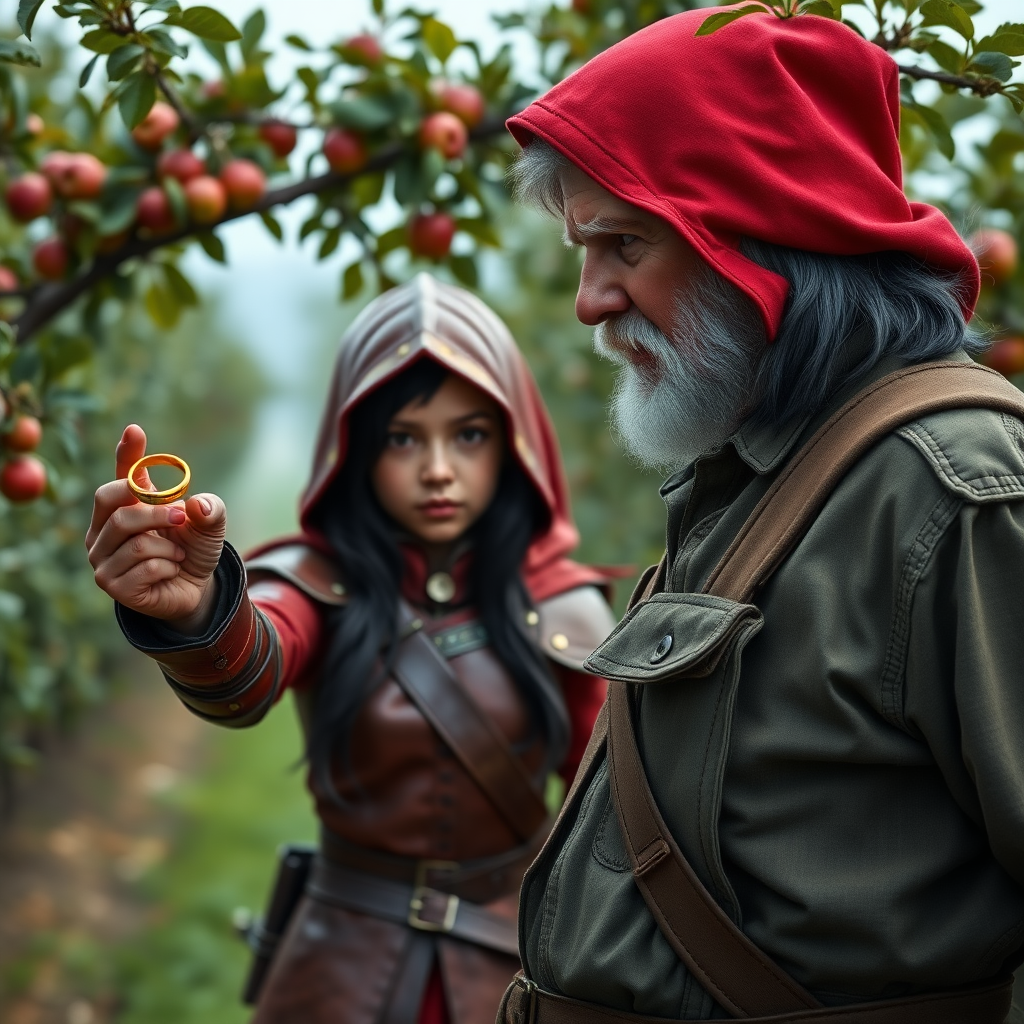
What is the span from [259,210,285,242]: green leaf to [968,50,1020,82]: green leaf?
161 cm

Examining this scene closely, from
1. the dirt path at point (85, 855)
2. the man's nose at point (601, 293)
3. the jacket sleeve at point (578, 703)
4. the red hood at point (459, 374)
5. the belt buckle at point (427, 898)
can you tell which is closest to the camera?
the man's nose at point (601, 293)

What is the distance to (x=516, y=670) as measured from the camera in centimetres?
261

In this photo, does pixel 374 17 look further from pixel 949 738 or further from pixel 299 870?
pixel 949 738

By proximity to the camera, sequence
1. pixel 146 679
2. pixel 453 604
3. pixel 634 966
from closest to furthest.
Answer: pixel 634 966, pixel 453 604, pixel 146 679

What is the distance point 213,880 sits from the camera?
20.0 ft

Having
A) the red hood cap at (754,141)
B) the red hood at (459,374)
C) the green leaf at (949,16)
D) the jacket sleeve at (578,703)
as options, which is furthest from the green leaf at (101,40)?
the jacket sleeve at (578,703)

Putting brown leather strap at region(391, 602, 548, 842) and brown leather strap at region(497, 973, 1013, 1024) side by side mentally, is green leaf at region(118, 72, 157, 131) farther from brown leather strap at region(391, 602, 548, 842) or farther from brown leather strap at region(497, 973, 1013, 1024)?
brown leather strap at region(497, 973, 1013, 1024)

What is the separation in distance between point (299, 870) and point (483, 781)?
52 cm

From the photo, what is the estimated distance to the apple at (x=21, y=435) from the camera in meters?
2.63

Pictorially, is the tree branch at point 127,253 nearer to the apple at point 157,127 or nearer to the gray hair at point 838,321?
the apple at point 157,127

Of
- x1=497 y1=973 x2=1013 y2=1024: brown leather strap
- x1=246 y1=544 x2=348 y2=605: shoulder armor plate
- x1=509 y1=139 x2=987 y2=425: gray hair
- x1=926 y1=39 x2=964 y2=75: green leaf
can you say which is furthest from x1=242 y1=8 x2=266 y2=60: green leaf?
x1=497 y1=973 x2=1013 y2=1024: brown leather strap

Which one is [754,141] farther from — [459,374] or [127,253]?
[127,253]

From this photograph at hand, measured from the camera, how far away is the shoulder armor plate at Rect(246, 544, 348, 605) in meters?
2.54

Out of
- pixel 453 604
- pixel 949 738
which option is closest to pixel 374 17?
pixel 453 604
